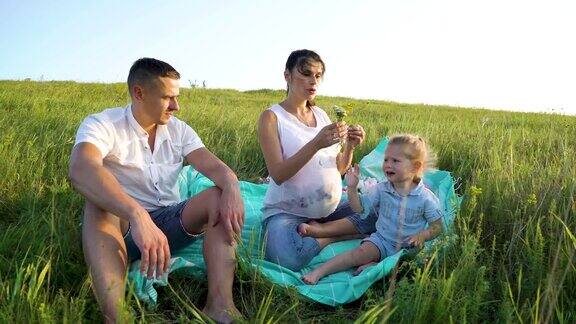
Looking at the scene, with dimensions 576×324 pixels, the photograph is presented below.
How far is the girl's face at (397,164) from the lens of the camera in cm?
333

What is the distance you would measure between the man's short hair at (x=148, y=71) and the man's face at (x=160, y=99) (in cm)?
2

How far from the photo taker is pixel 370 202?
11.6 feet

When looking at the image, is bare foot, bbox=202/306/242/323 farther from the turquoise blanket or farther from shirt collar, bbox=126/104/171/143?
shirt collar, bbox=126/104/171/143

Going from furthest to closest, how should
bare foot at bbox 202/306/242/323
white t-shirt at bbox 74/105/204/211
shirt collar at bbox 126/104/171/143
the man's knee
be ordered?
shirt collar at bbox 126/104/171/143 < white t-shirt at bbox 74/105/204/211 < the man's knee < bare foot at bbox 202/306/242/323

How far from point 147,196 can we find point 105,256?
67 cm

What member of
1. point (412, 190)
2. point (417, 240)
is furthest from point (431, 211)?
point (417, 240)

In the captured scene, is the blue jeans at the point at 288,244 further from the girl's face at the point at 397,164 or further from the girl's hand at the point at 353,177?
the girl's face at the point at 397,164

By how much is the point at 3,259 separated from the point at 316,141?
1.72 metres

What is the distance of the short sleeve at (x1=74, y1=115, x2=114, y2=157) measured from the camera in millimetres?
2727

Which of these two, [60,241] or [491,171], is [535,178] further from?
[60,241]

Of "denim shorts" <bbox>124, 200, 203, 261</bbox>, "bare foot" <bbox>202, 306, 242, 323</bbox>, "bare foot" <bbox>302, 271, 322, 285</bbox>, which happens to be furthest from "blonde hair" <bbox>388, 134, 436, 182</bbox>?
"bare foot" <bbox>202, 306, 242, 323</bbox>

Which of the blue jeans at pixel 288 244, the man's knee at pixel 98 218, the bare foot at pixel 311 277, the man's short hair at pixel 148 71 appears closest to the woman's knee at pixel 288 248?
the blue jeans at pixel 288 244

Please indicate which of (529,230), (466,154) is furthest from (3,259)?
(466,154)

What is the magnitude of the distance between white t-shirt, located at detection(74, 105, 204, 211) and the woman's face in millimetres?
711
